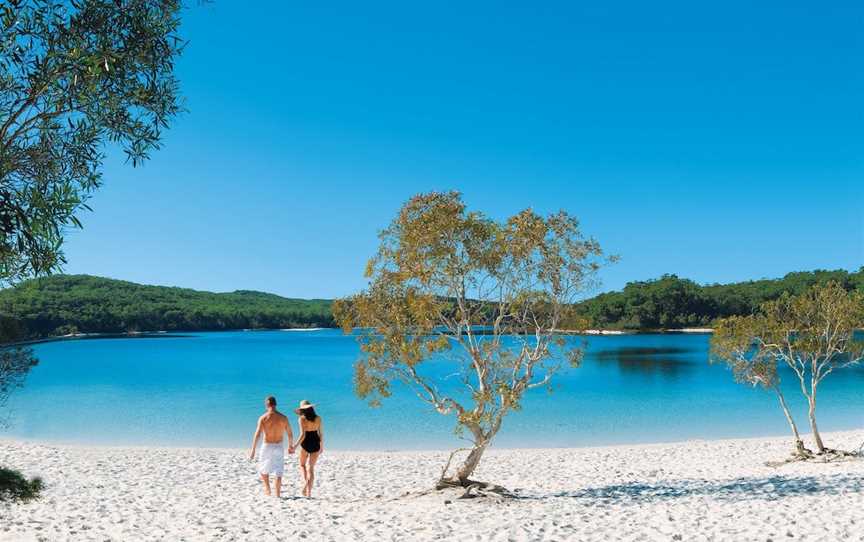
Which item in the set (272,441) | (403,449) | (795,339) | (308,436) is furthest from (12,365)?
(795,339)

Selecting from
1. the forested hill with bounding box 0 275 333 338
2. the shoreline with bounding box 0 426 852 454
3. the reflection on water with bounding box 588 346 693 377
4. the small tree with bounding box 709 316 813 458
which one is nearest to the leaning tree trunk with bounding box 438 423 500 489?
the small tree with bounding box 709 316 813 458

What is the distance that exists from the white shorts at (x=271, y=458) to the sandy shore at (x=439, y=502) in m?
0.55

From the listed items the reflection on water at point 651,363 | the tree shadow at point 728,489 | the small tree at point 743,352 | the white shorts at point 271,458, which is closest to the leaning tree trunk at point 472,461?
the tree shadow at point 728,489

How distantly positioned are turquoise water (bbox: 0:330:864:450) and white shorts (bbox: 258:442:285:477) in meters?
10.1

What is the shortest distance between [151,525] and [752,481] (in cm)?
1130

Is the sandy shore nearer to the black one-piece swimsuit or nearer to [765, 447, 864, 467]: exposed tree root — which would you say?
[765, 447, 864, 467]: exposed tree root

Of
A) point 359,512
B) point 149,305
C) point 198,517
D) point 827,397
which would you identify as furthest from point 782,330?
point 149,305

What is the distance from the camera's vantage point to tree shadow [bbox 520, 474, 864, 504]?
1148cm

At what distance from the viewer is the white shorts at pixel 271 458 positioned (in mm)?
11805

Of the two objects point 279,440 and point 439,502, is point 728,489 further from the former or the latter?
point 279,440

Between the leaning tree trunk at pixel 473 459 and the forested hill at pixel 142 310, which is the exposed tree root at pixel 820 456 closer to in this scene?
the leaning tree trunk at pixel 473 459

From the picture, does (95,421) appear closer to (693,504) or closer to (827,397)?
(693,504)

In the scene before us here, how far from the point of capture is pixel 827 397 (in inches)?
1367

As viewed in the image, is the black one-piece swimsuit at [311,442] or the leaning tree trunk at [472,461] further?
the black one-piece swimsuit at [311,442]
